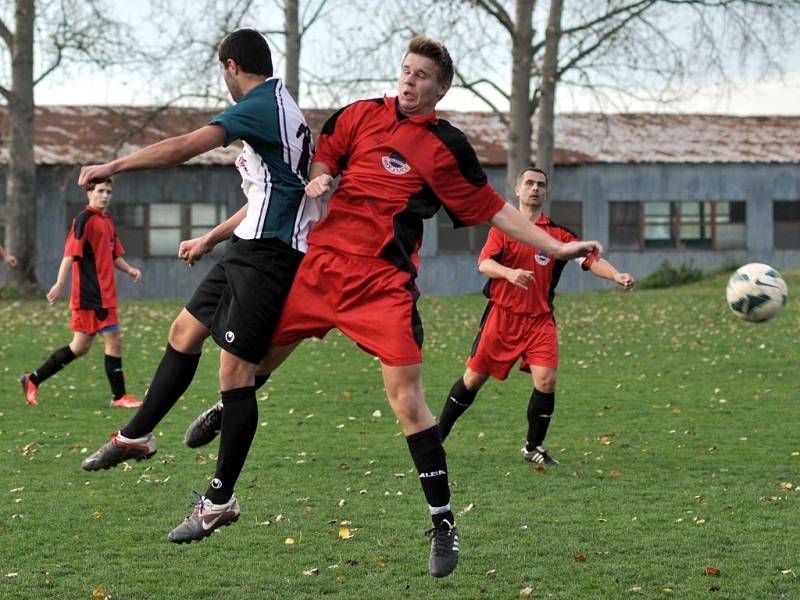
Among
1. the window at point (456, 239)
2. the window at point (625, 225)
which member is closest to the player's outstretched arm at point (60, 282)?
the window at point (456, 239)

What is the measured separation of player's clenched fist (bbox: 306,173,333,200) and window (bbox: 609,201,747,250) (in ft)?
113

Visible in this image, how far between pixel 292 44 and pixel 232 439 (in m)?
26.6

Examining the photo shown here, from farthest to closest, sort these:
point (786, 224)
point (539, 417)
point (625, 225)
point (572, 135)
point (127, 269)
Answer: point (572, 135), point (786, 224), point (625, 225), point (127, 269), point (539, 417)

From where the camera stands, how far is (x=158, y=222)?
122 feet

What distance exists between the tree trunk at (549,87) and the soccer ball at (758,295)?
21.1m

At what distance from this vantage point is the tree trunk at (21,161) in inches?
1189

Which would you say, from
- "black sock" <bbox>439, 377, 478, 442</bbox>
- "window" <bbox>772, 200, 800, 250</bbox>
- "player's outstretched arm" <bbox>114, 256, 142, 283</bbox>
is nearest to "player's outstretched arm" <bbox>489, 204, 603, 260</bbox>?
"black sock" <bbox>439, 377, 478, 442</bbox>

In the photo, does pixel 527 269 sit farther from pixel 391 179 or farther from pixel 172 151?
pixel 172 151

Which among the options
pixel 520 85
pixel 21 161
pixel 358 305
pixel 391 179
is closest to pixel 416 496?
pixel 358 305

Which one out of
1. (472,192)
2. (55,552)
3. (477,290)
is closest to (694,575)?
(472,192)

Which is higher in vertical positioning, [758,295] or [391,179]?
[391,179]

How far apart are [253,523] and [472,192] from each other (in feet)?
8.55

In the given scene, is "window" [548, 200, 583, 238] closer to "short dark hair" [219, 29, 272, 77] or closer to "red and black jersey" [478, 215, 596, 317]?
"red and black jersey" [478, 215, 596, 317]

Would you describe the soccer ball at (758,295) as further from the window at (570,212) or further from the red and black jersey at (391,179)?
the window at (570,212)
